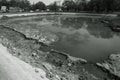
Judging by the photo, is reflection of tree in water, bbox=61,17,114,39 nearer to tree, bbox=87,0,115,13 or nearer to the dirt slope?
the dirt slope

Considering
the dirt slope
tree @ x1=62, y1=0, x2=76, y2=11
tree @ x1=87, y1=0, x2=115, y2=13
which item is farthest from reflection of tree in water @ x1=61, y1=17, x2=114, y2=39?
tree @ x1=62, y1=0, x2=76, y2=11

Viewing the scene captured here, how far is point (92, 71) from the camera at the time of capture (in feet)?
26.0

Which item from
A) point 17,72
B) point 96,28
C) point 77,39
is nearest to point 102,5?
point 96,28

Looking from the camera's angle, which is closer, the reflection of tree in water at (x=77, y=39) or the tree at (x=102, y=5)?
the reflection of tree in water at (x=77, y=39)

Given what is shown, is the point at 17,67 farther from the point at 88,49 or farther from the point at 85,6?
the point at 85,6

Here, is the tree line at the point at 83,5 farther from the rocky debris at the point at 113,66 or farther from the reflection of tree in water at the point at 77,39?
the rocky debris at the point at 113,66

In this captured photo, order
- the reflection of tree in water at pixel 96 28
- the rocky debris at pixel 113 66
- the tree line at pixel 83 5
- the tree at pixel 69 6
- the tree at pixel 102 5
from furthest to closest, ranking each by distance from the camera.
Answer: the tree at pixel 69 6, the tree line at pixel 83 5, the tree at pixel 102 5, the reflection of tree in water at pixel 96 28, the rocky debris at pixel 113 66

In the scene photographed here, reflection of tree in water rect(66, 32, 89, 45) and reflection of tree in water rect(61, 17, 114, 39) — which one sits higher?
reflection of tree in water rect(61, 17, 114, 39)

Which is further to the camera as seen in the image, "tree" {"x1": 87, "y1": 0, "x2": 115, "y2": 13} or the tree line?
the tree line

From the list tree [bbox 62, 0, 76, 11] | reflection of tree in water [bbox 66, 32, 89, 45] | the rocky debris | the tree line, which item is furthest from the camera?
tree [bbox 62, 0, 76, 11]

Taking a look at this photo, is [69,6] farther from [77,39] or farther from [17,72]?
[17,72]

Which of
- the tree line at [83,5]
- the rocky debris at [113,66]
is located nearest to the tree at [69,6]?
the tree line at [83,5]

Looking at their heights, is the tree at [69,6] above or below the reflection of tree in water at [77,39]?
above

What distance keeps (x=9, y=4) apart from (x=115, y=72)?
264 feet
